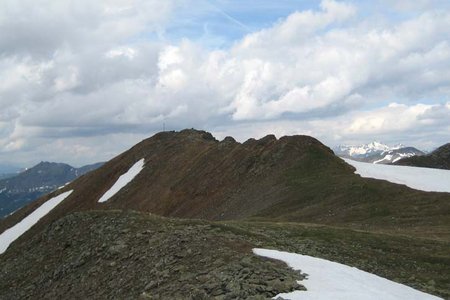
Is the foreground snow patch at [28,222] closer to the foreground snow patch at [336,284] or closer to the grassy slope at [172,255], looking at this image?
the grassy slope at [172,255]

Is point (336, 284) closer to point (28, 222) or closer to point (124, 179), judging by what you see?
point (124, 179)

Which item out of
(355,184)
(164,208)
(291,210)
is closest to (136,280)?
(291,210)

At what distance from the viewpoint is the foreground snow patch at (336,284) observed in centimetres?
2058

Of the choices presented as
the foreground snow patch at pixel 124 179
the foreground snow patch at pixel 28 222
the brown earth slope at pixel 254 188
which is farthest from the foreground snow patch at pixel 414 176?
the foreground snow patch at pixel 28 222

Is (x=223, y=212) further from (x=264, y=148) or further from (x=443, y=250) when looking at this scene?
(x=443, y=250)

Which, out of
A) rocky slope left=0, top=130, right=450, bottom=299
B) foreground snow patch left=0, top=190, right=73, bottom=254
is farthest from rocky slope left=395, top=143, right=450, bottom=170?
foreground snow patch left=0, top=190, right=73, bottom=254

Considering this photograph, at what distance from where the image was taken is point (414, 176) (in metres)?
70.6

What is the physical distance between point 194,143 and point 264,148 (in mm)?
31647

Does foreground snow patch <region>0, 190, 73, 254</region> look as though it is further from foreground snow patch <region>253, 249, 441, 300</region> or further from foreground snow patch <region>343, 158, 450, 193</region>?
foreground snow patch <region>253, 249, 441, 300</region>

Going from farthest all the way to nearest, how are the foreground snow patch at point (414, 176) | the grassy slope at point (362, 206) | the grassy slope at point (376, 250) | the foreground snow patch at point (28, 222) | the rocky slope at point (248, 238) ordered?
1. the foreground snow patch at point (28, 222)
2. the foreground snow patch at point (414, 176)
3. the grassy slope at point (362, 206)
4. the grassy slope at point (376, 250)
5. the rocky slope at point (248, 238)

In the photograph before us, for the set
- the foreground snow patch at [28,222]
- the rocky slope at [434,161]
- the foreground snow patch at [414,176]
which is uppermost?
the rocky slope at [434,161]

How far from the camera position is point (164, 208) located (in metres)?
92.3

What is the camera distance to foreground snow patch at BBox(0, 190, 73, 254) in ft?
349

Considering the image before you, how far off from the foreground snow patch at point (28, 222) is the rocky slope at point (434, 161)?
292ft
